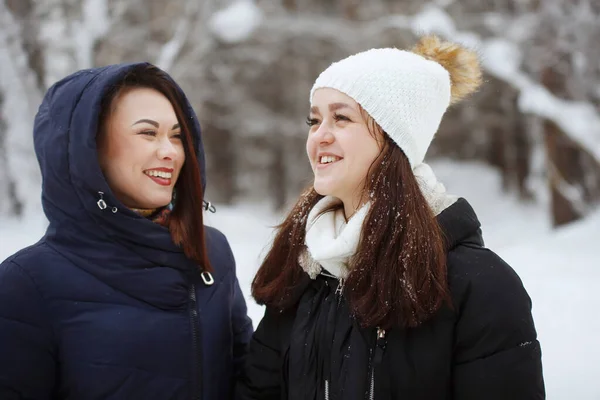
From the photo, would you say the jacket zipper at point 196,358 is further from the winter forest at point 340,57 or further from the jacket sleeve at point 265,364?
the winter forest at point 340,57

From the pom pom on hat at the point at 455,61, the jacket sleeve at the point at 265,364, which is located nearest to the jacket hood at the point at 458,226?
the pom pom on hat at the point at 455,61

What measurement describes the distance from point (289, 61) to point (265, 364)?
49.4 feet

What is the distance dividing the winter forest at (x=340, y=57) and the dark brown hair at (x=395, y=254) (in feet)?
2.47

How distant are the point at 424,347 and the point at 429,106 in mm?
867

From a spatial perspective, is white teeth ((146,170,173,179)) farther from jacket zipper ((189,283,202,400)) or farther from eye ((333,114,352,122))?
eye ((333,114,352,122))

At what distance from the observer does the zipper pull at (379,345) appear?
1.83m

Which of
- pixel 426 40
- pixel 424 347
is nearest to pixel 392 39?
pixel 426 40

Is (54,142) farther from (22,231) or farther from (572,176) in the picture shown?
(572,176)

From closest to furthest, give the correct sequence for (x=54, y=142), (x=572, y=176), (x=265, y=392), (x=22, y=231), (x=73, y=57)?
(x=54, y=142), (x=265, y=392), (x=73, y=57), (x=22, y=231), (x=572, y=176)

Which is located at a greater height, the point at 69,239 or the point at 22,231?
the point at 22,231

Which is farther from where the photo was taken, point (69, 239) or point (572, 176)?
point (572, 176)

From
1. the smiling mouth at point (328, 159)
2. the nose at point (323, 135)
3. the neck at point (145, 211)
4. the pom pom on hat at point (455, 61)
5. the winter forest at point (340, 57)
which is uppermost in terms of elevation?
the winter forest at point (340, 57)

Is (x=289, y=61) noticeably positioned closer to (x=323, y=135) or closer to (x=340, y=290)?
(x=323, y=135)

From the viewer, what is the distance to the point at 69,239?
6.80 ft
